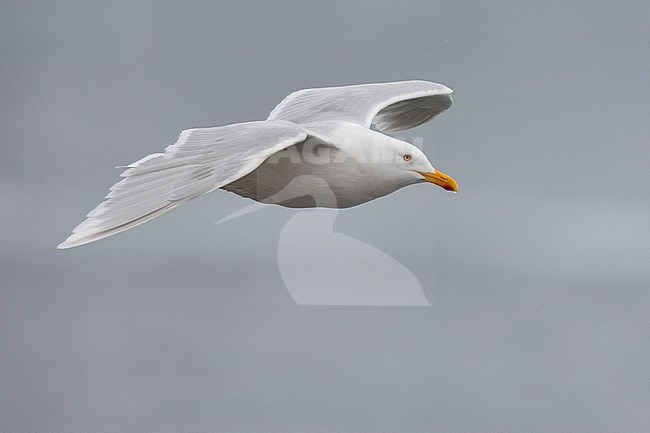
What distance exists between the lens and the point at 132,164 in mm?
3293

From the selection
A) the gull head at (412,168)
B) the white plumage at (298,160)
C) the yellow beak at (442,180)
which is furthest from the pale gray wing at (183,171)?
the yellow beak at (442,180)

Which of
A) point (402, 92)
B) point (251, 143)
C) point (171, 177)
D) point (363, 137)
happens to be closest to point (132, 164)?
point (171, 177)

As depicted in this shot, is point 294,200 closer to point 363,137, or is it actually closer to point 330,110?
point 363,137

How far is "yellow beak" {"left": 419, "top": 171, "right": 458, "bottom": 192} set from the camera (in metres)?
3.90

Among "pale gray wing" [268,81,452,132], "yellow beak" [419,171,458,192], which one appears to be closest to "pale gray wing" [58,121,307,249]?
"yellow beak" [419,171,458,192]

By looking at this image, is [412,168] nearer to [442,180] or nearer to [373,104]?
[442,180]

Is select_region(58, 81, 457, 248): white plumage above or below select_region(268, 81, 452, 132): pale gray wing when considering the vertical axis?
below

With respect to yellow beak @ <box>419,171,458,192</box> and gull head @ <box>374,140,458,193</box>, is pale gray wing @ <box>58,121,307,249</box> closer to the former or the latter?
gull head @ <box>374,140,458,193</box>

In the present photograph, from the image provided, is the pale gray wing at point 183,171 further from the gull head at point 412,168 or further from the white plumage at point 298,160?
the gull head at point 412,168

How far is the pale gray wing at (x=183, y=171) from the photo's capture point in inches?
119

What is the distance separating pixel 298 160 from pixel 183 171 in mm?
542

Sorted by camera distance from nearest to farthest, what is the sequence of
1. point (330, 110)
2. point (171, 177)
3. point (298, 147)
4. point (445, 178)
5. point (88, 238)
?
1. point (88, 238)
2. point (171, 177)
3. point (298, 147)
4. point (445, 178)
5. point (330, 110)

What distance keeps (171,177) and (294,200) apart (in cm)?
66

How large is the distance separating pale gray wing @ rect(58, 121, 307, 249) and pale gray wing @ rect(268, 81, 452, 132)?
0.77m
